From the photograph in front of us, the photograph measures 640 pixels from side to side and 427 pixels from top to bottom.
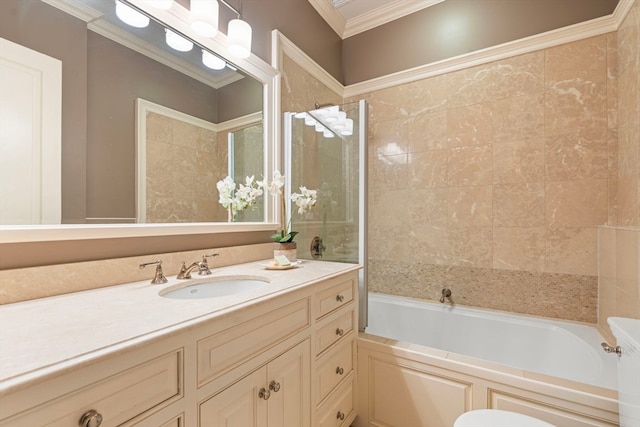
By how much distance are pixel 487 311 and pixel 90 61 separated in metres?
2.63

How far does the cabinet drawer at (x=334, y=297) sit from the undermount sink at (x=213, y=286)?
0.82ft

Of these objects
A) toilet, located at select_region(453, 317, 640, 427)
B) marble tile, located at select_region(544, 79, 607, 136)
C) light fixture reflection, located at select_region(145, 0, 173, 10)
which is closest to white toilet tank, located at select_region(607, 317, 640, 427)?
toilet, located at select_region(453, 317, 640, 427)

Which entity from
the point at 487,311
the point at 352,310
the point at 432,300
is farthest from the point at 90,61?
the point at 487,311

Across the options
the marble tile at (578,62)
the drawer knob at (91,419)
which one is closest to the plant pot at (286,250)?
the drawer knob at (91,419)

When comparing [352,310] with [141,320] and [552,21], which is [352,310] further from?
[552,21]

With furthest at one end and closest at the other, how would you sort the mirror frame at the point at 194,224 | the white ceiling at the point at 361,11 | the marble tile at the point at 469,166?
1. the white ceiling at the point at 361,11
2. the marble tile at the point at 469,166
3. the mirror frame at the point at 194,224

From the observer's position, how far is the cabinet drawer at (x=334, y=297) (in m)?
1.19

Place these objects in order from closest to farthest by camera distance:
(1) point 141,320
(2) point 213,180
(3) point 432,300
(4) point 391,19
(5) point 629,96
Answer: (1) point 141,320 → (2) point 213,180 → (5) point 629,96 → (3) point 432,300 → (4) point 391,19

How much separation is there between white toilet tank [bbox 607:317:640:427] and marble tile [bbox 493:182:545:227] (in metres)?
1.05

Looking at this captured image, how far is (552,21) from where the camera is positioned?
1.87 metres

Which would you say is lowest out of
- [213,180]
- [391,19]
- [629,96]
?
[213,180]

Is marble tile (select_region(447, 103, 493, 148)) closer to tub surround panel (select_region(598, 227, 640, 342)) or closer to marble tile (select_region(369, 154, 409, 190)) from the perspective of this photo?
marble tile (select_region(369, 154, 409, 190))

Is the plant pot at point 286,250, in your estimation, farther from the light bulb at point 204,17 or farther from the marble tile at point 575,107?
the marble tile at point 575,107

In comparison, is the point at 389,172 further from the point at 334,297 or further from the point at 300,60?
the point at 334,297
